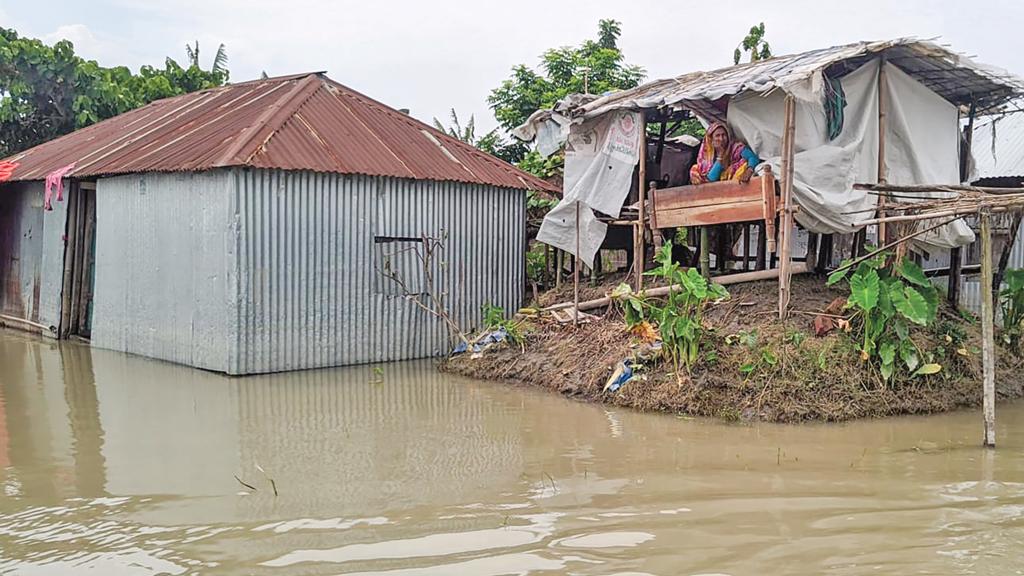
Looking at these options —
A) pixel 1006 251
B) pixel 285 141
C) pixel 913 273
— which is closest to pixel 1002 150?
pixel 1006 251

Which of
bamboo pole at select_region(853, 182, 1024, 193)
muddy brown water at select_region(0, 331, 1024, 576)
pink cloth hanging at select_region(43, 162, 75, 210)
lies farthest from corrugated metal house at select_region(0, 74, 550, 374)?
bamboo pole at select_region(853, 182, 1024, 193)

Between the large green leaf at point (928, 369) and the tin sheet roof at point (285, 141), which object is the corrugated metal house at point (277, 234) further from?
the large green leaf at point (928, 369)

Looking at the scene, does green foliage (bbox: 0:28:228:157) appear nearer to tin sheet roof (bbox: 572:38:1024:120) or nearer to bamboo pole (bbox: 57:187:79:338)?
bamboo pole (bbox: 57:187:79:338)

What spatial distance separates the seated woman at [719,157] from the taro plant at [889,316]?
6.85 ft

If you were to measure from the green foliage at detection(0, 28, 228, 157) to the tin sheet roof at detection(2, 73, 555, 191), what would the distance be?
4.86 metres

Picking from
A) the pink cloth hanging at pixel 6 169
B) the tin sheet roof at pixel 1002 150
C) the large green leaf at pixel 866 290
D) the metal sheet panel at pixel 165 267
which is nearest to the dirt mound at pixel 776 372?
the large green leaf at pixel 866 290

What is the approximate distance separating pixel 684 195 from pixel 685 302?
184cm

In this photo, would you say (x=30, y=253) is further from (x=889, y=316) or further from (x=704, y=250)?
(x=889, y=316)

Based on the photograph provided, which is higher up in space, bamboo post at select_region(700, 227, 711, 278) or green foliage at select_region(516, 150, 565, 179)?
green foliage at select_region(516, 150, 565, 179)

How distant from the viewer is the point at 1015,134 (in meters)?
18.1

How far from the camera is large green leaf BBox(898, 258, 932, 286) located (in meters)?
8.64

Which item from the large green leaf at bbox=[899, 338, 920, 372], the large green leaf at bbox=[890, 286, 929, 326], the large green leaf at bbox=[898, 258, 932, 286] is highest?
the large green leaf at bbox=[898, 258, 932, 286]

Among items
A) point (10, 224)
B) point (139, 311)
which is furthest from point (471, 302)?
point (10, 224)

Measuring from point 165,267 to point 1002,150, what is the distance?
16885mm
